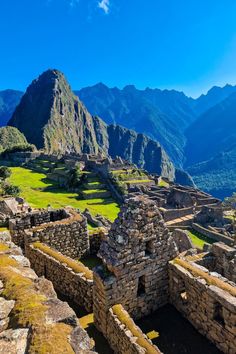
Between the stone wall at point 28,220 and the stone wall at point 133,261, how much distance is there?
5140 mm

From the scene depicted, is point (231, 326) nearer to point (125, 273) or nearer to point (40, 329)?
point (125, 273)

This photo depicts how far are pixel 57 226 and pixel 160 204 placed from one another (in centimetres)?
4793

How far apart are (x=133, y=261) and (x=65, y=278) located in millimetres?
2628

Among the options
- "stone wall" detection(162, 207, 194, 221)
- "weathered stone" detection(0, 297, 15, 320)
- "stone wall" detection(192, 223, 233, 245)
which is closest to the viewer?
"weathered stone" detection(0, 297, 15, 320)

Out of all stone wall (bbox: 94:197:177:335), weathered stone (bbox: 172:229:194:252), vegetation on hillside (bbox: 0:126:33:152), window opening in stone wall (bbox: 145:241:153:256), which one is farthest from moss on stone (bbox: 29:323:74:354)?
vegetation on hillside (bbox: 0:126:33:152)

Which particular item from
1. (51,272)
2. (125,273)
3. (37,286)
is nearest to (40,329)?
(37,286)

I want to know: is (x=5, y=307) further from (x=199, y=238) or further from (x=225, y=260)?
(x=199, y=238)

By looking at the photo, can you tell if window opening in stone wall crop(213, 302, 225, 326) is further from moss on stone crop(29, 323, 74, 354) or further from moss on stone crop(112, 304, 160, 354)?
moss on stone crop(29, 323, 74, 354)

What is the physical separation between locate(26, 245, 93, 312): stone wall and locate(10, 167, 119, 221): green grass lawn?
110ft

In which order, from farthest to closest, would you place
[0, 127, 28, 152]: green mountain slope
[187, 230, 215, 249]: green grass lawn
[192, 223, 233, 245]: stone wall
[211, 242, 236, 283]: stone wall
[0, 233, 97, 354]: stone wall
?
[0, 127, 28, 152]: green mountain slope → [187, 230, 215, 249]: green grass lawn → [192, 223, 233, 245]: stone wall → [211, 242, 236, 283]: stone wall → [0, 233, 97, 354]: stone wall

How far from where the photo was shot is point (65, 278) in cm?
815

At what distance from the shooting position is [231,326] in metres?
5.72

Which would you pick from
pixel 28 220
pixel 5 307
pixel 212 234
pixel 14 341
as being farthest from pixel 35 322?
pixel 212 234

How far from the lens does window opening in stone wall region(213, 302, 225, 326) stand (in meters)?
6.07
